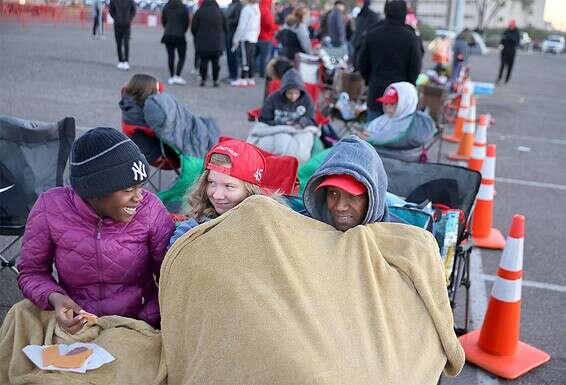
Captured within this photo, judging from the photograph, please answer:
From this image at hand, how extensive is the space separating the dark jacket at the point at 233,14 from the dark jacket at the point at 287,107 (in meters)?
8.47

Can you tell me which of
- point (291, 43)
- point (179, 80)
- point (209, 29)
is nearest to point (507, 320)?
point (209, 29)

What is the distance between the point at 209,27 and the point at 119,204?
10987mm

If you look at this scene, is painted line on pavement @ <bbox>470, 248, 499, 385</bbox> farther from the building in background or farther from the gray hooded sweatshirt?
the building in background

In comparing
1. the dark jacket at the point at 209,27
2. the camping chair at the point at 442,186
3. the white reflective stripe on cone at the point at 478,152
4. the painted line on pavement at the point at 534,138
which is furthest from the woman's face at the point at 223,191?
the dark jacket at the point at 209,27

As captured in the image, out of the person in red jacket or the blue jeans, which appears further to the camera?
the blue jeans

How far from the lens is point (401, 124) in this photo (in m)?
6.13

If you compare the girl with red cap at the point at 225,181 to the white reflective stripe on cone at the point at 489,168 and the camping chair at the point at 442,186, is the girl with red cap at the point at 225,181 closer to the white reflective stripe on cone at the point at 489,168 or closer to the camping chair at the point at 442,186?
the camping chair at the point at 442,186

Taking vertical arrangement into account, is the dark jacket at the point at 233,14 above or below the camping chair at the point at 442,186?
above

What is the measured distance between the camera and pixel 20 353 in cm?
252

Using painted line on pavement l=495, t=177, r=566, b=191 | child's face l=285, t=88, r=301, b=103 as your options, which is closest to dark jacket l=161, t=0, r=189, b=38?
child's face l=285, t=88, r=301, b=103

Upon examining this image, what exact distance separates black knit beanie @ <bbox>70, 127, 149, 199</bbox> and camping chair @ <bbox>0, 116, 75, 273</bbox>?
4.99 ft

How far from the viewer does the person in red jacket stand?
15.1 meters

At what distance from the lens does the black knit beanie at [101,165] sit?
8.95ft

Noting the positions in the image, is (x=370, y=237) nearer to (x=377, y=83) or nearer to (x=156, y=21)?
(x=377, y=83)
